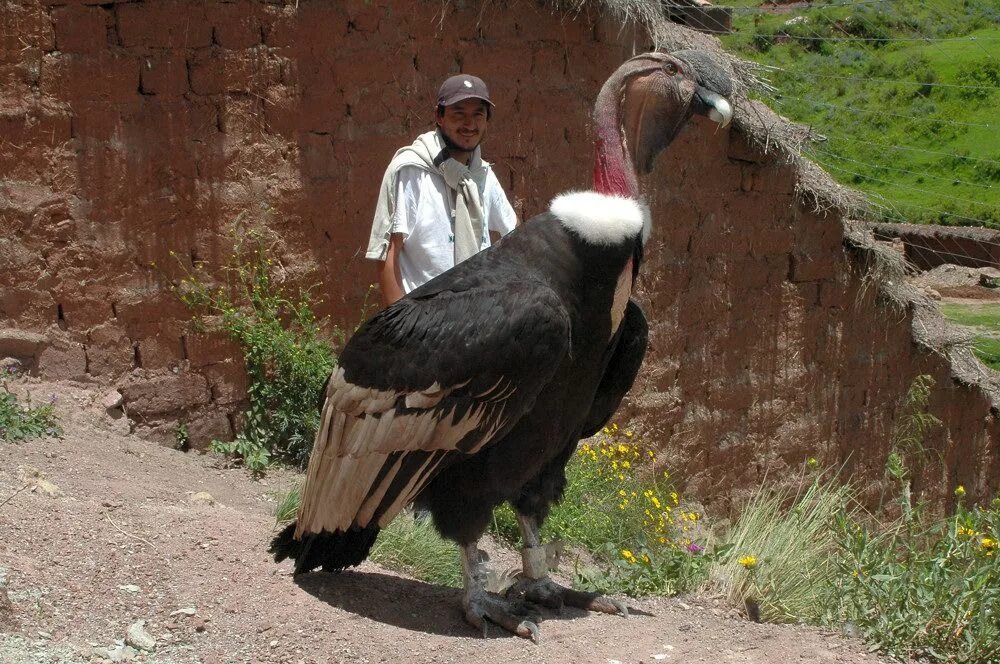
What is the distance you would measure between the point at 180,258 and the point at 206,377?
655 mm

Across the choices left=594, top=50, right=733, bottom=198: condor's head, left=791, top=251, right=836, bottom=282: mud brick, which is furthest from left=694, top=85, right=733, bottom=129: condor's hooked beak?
left=791, top=251, right=836, bottom=282: mud brick

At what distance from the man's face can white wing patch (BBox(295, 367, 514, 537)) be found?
114 centimetres

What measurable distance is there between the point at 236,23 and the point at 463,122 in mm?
1867

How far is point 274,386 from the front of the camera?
6.17 metres

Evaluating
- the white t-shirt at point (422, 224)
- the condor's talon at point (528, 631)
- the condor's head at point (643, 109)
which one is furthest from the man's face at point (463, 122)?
the condor's talon at point (528, 631)

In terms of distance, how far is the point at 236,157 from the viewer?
19.5 ft

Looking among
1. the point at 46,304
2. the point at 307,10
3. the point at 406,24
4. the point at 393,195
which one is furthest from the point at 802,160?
the point at 46,304

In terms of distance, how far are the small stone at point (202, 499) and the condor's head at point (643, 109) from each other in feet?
7.96

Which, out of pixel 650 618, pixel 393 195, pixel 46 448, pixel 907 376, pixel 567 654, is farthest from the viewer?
pixel 907 376

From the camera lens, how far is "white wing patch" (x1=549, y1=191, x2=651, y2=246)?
148 inches

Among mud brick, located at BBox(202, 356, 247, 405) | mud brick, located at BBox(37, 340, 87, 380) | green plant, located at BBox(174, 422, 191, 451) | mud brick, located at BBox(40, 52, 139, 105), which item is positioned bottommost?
green plant, located at BBox(174, 422, 191, 451)

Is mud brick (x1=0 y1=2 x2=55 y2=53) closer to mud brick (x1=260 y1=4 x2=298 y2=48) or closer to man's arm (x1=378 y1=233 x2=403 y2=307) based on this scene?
mud brick (x1=260 y1=4 x2=298 y2=48)

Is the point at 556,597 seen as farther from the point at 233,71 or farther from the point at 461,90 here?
the point at 233,71

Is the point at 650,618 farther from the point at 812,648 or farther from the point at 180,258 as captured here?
the point at 180,258
